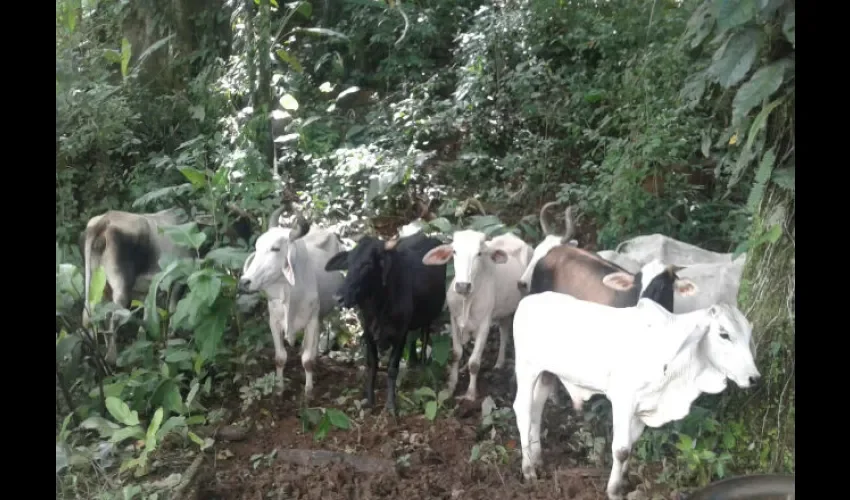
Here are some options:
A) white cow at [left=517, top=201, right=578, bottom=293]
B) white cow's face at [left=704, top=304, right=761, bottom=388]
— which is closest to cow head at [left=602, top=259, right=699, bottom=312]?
white cow's face at [left=704, top=304, right=761, bottom=388]

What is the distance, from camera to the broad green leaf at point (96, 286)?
2.83 meters

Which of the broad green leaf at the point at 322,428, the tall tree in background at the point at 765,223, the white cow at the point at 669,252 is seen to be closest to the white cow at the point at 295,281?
the broad green leaf at the point at 322,428

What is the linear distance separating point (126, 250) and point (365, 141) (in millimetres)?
1053

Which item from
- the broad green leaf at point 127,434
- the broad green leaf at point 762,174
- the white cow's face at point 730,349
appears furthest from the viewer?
the broad green leaf at point 127,434

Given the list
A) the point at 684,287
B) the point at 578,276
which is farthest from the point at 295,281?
the point at 684,287

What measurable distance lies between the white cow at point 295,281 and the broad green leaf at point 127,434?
1.75ft

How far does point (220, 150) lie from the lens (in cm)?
286

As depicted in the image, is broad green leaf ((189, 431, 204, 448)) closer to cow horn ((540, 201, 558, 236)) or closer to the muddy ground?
the muddy ground

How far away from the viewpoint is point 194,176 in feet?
9.29

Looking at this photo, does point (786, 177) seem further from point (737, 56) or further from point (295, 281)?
point (295, 281)

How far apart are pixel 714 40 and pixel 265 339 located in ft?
6.48

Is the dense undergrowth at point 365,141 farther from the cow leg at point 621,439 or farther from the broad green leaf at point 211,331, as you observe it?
the cow leg at point 621,439

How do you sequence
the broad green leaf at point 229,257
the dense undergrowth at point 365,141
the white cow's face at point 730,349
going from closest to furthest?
the white cow's face at point 730,349 → the dense undergrowth at point 365,141 → the broad green leaf at point 229,257

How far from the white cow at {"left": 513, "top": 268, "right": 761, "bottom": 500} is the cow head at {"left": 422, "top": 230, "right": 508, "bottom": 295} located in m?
0.33
